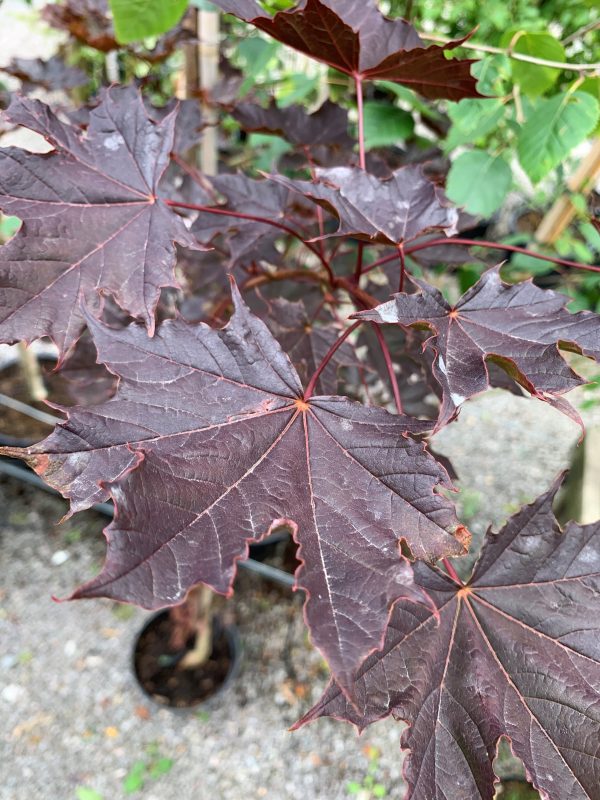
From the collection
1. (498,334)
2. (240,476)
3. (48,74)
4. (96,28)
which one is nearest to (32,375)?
(48,74)

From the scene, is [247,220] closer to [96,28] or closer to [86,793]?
[96,28]

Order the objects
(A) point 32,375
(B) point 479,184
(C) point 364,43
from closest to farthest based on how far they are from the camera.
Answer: (C) point 364,43 < (B) point 479,184 < (A) point 32,375

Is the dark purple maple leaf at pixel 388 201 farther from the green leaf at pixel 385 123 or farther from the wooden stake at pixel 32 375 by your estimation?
the wooden stake at pixel 32 375

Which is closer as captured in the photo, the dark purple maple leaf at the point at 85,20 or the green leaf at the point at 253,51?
the green leaf at the point at 253,51

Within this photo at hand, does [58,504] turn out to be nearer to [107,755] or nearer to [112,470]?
[107,755]

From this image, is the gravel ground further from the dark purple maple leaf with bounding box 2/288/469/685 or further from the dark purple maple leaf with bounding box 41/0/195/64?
the dark purple maple leaf with bounding box 41/0/195/64

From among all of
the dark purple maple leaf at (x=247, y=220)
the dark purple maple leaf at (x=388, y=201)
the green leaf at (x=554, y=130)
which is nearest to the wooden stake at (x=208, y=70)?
the dark purple maple leaf at (x=247, y=220)

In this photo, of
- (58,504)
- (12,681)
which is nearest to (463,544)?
(12,681)
